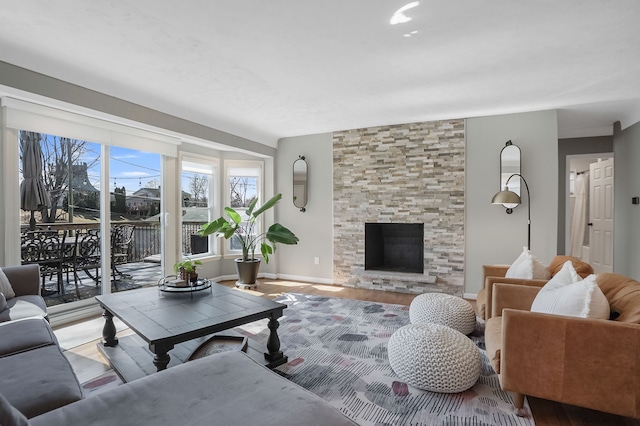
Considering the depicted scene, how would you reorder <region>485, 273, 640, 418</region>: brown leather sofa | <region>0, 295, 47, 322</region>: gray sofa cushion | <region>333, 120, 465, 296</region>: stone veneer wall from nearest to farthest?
<region>485, 273, 640, 418</region>: brown leather sofa, <region>0, 295, 47, 322</region>: gray sofa cushion, <region>333, 120, 465, 296</region>: stone veneer wall

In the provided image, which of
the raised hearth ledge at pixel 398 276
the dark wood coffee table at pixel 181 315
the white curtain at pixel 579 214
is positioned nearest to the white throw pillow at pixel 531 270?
the raised hearth ledge at pixel 398 276

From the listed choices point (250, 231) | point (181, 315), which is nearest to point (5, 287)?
point (181, 315)

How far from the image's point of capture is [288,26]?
2.27 metres

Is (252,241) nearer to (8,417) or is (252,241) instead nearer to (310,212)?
(310,212)

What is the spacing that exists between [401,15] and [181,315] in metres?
2.49

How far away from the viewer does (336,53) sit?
268 centimetres

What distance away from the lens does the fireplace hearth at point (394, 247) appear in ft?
16.6

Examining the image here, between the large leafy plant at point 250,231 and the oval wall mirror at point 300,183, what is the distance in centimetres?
54

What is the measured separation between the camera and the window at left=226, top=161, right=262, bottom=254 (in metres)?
5.78

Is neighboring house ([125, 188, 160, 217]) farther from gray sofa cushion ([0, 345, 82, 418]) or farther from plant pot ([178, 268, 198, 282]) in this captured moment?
gray sofa cushion ([0, 345, 82, 418])

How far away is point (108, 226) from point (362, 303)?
3.19 metres

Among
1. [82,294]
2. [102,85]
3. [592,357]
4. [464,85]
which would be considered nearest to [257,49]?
[102,85]

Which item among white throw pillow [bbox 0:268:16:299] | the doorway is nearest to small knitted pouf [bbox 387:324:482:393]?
white throw pillow [bbox 0:268:16:299]

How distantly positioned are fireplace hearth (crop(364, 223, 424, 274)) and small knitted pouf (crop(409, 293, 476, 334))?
6.29ft
